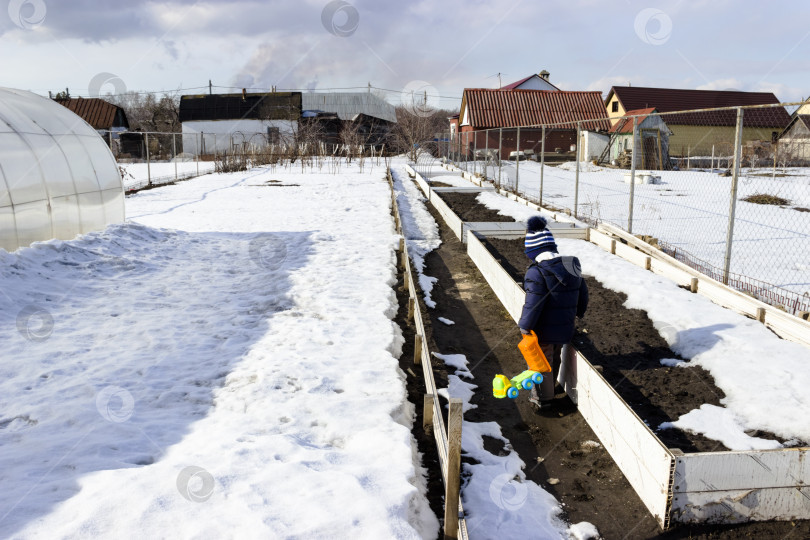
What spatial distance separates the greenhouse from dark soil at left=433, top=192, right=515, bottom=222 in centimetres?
765

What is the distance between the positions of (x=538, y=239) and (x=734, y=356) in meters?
2.11

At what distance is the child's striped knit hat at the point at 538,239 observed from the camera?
192 inches

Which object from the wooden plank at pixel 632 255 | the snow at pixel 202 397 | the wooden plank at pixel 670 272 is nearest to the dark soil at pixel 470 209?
the wooden plank at pixel 632 255

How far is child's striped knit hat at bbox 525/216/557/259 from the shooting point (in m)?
4.89

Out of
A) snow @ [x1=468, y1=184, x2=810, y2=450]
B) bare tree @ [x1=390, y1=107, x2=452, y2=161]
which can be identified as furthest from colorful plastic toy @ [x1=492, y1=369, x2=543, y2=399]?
bare tree @ [x1=390, y1=107, x2=452, y2=161]

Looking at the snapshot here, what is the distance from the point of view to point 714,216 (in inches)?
534

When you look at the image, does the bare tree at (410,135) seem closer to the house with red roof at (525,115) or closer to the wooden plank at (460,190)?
the house with red roof at (525,115)

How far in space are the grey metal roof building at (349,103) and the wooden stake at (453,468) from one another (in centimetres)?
6424

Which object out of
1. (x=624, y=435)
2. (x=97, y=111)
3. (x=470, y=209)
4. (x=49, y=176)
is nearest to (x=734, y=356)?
(x=624, y=435)

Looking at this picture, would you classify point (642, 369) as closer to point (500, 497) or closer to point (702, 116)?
point (500, 497)

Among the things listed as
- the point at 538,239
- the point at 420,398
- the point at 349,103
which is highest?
the point at 349,103

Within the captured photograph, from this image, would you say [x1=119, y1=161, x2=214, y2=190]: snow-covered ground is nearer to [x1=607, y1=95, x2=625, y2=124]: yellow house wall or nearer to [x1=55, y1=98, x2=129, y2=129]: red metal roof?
[x1=55, y1=98, x2=129, y2=129]: red metal roof

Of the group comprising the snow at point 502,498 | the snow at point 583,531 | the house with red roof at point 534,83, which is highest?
the house with red roof at point 534,83

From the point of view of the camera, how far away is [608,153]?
117ft
